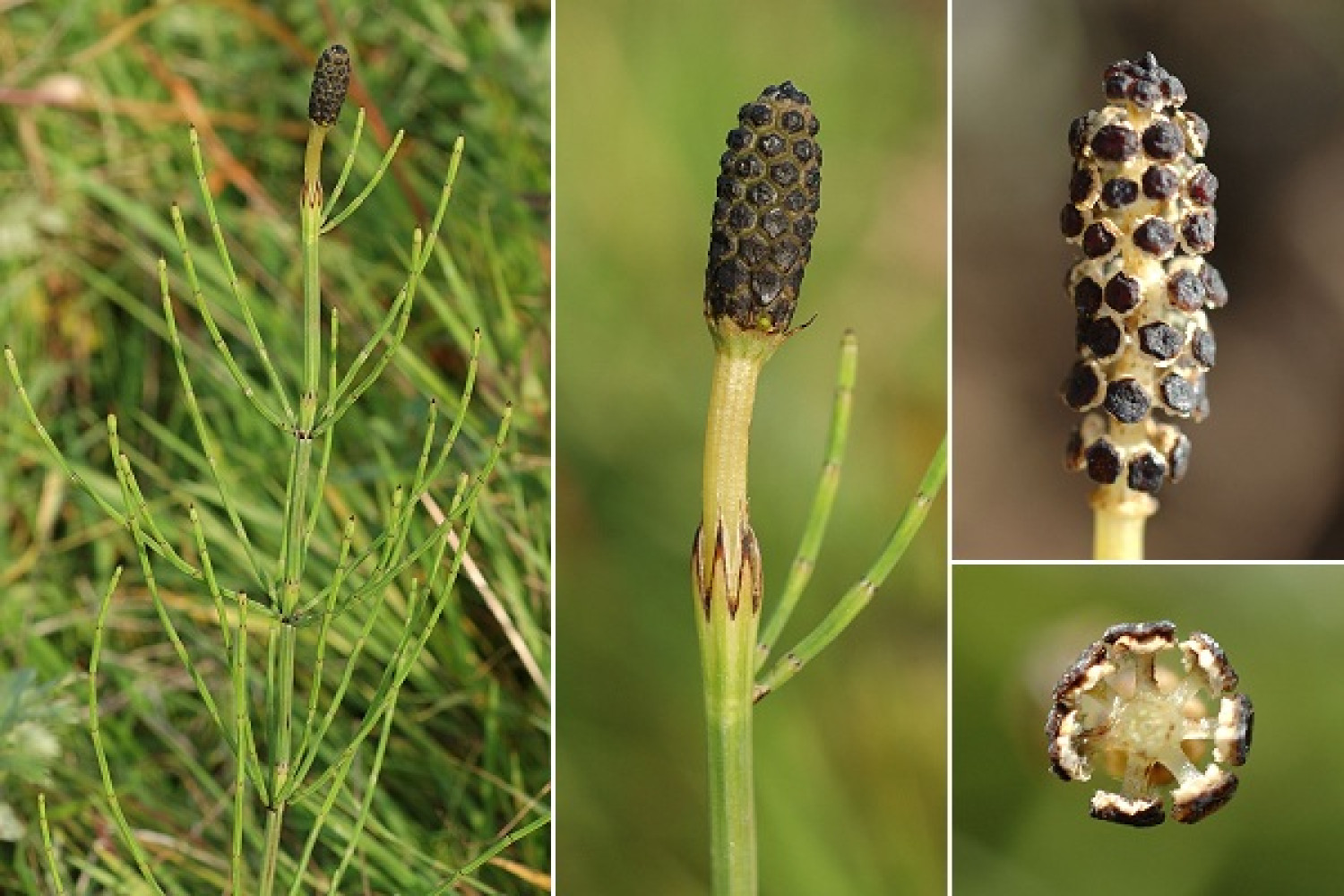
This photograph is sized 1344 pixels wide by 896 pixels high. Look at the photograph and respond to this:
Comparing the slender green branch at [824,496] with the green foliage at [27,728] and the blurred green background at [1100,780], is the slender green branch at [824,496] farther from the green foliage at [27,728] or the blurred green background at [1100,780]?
the green foliage at [27,728]


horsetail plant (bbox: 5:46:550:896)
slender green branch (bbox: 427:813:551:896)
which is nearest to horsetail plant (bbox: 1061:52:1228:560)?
horsetail plant (bbox: 5:46:550:896)

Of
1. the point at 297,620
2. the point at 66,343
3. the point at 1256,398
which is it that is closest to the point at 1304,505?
the point at 1256,398

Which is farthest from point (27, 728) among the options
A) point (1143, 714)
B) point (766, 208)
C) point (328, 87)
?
point (1143, 714)

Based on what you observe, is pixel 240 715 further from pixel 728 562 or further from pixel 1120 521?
pixel 1120 521

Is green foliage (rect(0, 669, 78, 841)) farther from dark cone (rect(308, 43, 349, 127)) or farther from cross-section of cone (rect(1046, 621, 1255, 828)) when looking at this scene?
cross-section of cone (rect(1046, 621, 1255, 828))

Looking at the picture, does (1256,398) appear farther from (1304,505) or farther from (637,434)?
(637,434)

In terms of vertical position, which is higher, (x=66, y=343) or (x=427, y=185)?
(x=427, y=185)
